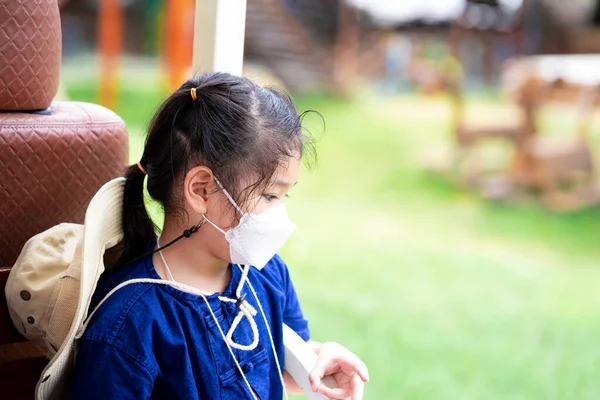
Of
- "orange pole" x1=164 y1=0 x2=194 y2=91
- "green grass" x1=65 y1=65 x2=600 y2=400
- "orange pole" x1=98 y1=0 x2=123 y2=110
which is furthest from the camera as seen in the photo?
"orange pole" x1=98 y1=0 x2=123 y2=110

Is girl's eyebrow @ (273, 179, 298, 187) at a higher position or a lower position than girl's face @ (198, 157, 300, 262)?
higher

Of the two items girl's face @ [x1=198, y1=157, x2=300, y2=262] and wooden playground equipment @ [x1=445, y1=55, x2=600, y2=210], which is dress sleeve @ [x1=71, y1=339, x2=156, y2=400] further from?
wooden playground equipment @ [x1=445, y1=55, x2=600, y2=210]

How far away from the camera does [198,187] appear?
1.03 metres

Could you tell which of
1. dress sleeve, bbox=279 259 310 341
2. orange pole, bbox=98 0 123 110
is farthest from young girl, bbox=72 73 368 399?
orange pole, bbox=98 0 123 110

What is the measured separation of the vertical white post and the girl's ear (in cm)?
28

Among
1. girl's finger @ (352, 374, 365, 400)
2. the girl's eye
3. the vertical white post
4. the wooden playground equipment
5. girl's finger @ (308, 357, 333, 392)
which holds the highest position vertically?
the vertical white post

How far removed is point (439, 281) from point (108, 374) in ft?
9.09

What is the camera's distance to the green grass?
8.47 feet

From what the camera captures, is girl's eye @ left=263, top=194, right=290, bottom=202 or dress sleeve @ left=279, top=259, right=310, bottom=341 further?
dress sleeve @ left=279, top=259, right=310, bottom=341

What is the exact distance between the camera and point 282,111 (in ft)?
3.53

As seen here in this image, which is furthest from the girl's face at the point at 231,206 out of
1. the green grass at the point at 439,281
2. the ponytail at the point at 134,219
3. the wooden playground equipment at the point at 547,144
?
the wooden playground equipment at the point at 547,144

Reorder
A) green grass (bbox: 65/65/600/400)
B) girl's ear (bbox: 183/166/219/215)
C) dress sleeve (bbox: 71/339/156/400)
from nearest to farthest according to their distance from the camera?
dress sleeve (bbox: 71/339/156/400), girl's ear (bbox: 183/166/219/215), green grass (bbox: 65/65/600/400)

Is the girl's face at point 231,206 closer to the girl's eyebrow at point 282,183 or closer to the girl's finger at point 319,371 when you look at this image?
the girl's eyebrow at point 282,183

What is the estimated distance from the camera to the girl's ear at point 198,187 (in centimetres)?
102
